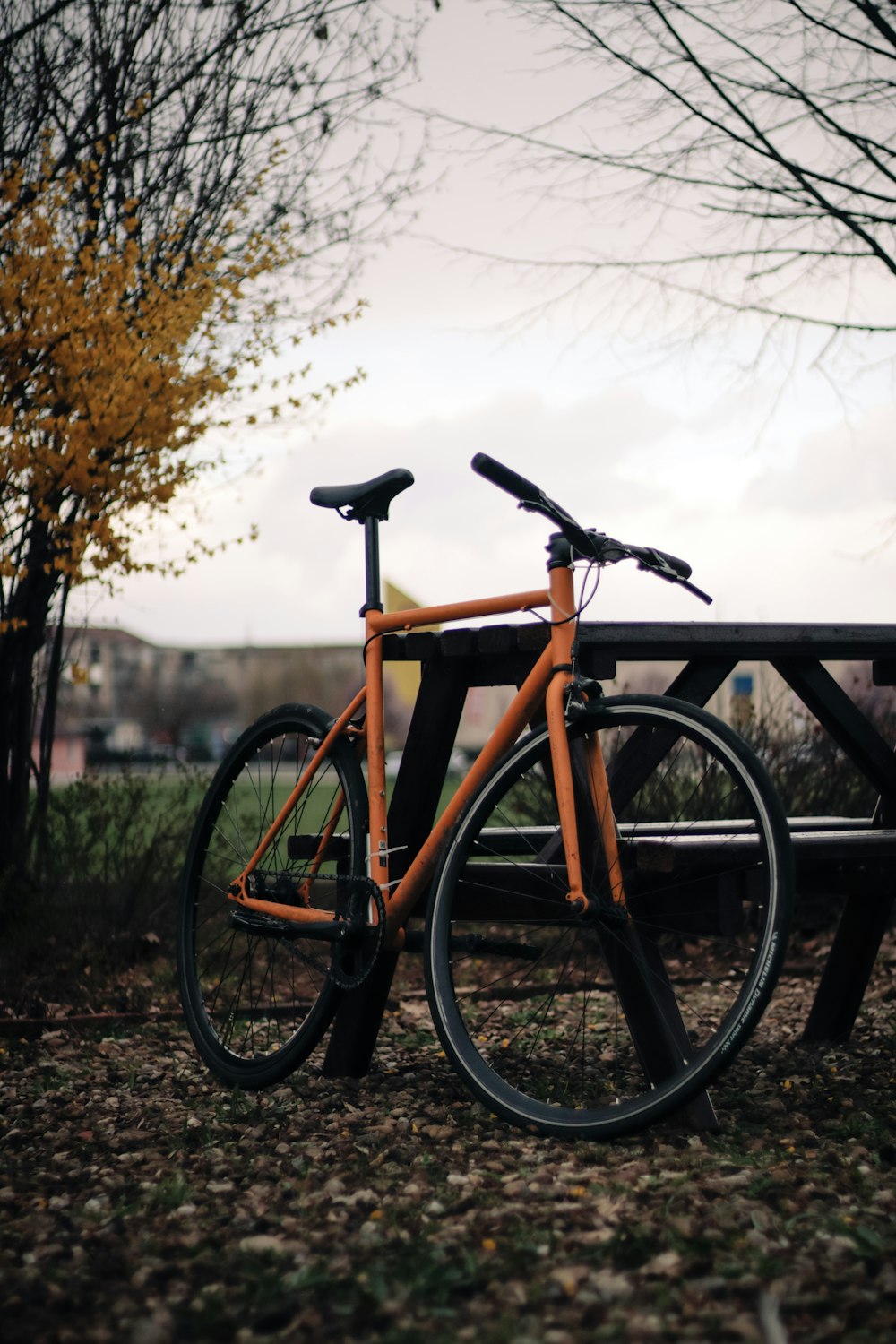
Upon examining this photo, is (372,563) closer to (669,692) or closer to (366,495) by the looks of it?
(366,495)

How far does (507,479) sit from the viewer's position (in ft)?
10.2

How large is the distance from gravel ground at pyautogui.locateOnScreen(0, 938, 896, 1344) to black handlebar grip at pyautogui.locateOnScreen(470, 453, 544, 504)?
4.59ft

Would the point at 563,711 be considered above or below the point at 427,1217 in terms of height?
above

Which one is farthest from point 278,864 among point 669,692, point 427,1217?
point 427,1217

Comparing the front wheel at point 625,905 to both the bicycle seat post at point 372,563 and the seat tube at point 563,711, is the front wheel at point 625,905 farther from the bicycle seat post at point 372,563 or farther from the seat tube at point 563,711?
the bicycle seat post at point 372,563

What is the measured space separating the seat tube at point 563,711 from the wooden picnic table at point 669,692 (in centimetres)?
9

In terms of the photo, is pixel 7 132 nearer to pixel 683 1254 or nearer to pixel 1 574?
pixel 1 574

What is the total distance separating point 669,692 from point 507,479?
72cm

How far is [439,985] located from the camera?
3.01 meters

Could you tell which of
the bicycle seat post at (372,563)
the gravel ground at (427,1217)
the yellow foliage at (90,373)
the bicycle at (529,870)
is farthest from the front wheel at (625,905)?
the yellow foliage at (90,373)

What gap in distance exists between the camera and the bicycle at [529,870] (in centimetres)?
277

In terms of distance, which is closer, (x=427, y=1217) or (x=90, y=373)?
(x=427, y=1217)

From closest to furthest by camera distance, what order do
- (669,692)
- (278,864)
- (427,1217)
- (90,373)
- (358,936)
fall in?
(427,1217) → (358,936) → (669,692) → (278,864) → (90,373)

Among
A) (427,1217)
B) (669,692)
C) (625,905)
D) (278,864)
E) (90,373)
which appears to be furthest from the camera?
(90,373)
